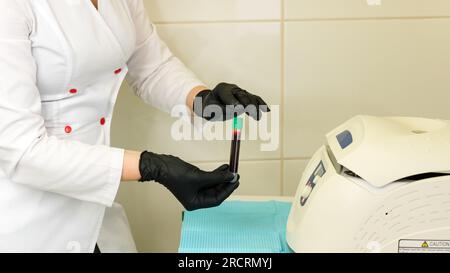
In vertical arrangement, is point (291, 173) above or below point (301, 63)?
below

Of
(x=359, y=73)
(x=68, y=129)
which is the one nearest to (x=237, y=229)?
(x=68, y=129)

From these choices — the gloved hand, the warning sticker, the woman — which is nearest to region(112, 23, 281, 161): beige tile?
the woman

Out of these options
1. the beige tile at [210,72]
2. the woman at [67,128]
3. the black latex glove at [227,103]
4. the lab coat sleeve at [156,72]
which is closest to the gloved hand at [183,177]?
the woman at [67,128]

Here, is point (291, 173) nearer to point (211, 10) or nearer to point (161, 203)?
point (161, 203)

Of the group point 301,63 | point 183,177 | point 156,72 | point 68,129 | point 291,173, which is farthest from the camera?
point 291,173

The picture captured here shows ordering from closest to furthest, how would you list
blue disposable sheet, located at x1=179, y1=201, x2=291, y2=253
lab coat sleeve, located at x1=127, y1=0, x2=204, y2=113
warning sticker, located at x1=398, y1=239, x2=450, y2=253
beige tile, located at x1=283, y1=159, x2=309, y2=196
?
warning sticker, located at x1=398, y1=239, x2=450, y2=253, blue disposable sheet, located at x1=179, y1=201, x2=291, y2=253, lab coat sleeve, located at x1=127, y1=0, x2=204, y2=113, beige tile, located at x1=283, y1=159, x2=309, y2=196

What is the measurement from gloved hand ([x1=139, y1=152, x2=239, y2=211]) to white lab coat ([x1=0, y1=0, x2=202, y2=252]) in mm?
50

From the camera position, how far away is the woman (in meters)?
0.88

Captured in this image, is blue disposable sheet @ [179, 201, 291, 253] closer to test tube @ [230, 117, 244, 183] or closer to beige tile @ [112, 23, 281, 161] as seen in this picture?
test tube @ [230, 117, 244, 183]

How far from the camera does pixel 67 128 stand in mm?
1062

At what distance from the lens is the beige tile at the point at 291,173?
1511 millimetres

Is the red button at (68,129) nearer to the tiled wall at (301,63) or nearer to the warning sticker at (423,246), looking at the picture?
the tiled wall at (301,63)

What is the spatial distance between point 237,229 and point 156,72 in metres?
0.45

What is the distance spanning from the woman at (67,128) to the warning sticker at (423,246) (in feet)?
1.01
